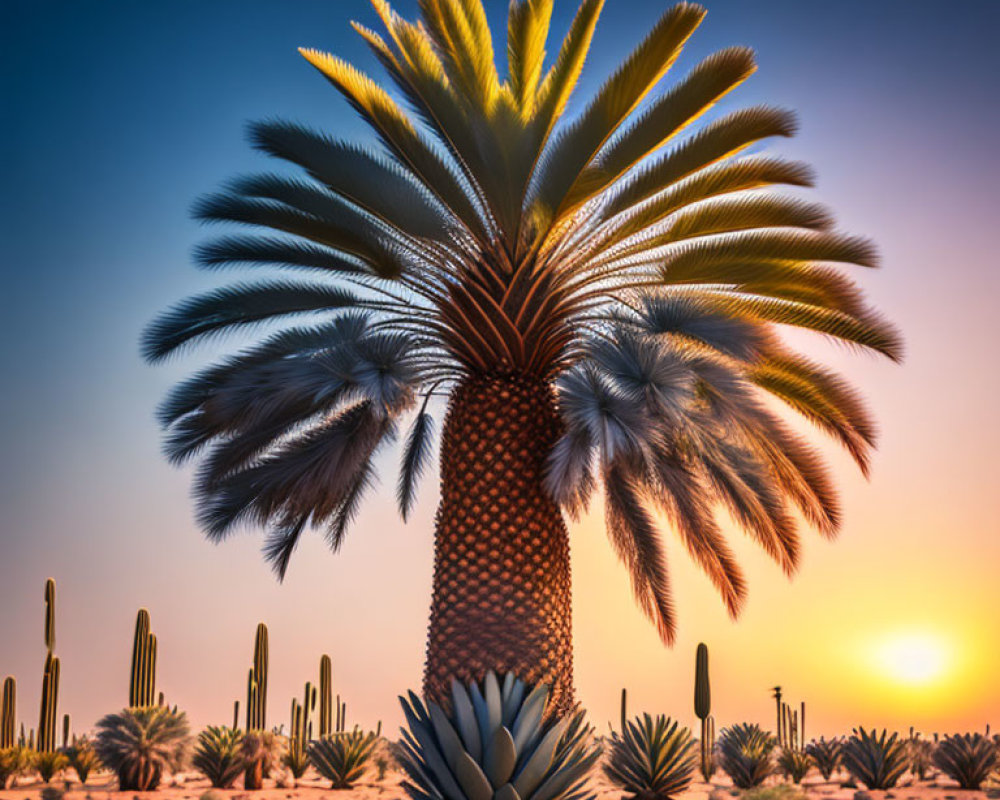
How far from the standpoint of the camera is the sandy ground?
1462 centimetres

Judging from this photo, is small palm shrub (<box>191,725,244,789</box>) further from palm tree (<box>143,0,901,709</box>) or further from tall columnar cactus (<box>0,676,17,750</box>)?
tall columnar cactus (<box>0,676,17,750</box>)

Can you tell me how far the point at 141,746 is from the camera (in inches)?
611

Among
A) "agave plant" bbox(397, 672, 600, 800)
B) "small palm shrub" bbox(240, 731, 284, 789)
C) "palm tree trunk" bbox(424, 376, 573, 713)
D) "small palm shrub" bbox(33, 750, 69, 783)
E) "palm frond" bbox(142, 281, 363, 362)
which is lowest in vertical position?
"small palm shrub" bbox(33, 750, 69, 783)

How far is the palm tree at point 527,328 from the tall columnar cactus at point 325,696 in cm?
1006

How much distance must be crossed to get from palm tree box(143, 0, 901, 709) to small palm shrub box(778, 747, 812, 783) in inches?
248

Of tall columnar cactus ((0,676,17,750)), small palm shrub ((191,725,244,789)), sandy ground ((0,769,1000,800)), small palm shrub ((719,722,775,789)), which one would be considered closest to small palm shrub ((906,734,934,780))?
sandy ground ((0,769,1000,800))

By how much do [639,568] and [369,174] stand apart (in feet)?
21.2

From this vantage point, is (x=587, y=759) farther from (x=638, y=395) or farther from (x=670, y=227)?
(x=670, y=227)

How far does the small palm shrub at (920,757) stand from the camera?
1893 centimetres

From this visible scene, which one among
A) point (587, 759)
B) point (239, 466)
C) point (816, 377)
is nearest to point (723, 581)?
point (816, 377)

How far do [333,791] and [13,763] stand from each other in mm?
5644

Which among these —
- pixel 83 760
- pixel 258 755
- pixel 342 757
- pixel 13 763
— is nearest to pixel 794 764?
pixel 342 757

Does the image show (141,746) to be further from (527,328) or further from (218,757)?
(527,328)

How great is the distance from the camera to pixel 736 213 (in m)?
13.2
